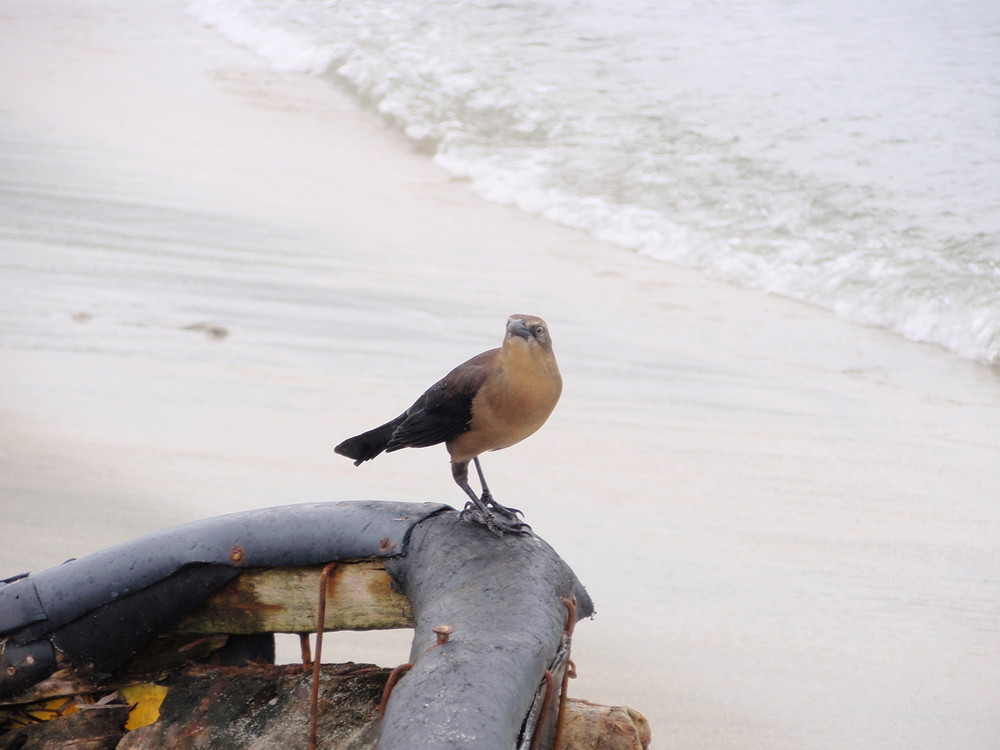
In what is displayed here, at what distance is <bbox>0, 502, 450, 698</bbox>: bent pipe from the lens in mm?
2463

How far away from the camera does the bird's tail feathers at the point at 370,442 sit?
2842 mm

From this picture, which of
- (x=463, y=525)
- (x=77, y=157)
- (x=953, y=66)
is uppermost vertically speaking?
(x=953, y=66)

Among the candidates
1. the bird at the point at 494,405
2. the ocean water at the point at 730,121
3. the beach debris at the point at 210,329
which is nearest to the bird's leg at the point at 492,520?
the bird at the point at 494,405

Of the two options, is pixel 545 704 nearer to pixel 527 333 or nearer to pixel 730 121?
pixel 527 333

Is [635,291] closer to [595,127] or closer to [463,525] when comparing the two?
[595,127]

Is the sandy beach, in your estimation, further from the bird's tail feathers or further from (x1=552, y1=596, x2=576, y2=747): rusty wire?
(x1=552, y1=596, x2=576, y2=747): rusty wire

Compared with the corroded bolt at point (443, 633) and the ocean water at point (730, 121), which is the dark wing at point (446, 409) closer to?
the corroded bolt at point (443, 633)

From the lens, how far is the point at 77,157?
27.7ft

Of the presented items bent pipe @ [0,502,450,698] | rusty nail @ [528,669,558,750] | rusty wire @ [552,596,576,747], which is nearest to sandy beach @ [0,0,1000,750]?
bent pipe @ [0,502,450,698]

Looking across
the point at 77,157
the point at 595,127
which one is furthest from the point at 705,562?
the point at 595,127

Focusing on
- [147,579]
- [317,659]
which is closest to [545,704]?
[317,659]

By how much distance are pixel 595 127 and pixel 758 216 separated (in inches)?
106

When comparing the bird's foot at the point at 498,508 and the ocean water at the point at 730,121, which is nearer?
the bird's foot at the point at 498,508

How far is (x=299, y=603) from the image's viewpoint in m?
2.59
